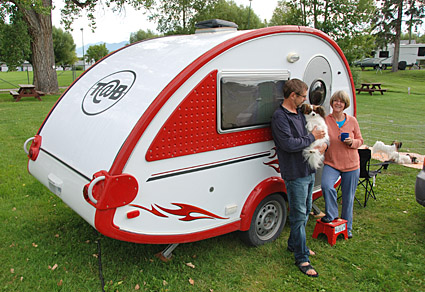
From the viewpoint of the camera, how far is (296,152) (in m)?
3.66

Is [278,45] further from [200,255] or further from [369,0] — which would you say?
[369,0]

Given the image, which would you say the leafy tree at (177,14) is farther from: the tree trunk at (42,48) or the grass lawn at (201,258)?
the grass lawn at (201,258)

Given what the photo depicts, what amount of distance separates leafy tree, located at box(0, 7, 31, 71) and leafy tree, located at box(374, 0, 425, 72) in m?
36.6

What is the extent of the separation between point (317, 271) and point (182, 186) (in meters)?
1.85

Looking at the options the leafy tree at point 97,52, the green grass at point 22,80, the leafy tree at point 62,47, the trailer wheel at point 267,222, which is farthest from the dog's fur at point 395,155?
the leafy tree at point 62,47

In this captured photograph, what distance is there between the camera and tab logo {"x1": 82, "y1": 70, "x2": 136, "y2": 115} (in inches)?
140

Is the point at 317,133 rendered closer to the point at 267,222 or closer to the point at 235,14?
the point at 267,222

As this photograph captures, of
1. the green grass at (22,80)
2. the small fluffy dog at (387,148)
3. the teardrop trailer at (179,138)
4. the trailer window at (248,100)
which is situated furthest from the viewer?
the green grass at (22,80)

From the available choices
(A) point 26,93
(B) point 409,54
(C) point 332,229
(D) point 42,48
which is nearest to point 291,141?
(C) point 332,229

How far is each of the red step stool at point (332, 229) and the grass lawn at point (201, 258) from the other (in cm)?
11

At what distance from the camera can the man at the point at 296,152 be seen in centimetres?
360

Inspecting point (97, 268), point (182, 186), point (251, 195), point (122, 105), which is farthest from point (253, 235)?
point (122, 105)

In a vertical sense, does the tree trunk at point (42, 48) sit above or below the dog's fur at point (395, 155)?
above

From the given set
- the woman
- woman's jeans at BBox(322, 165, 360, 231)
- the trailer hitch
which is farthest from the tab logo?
woman's jeans at BBox(322, 165, 360, 231)
